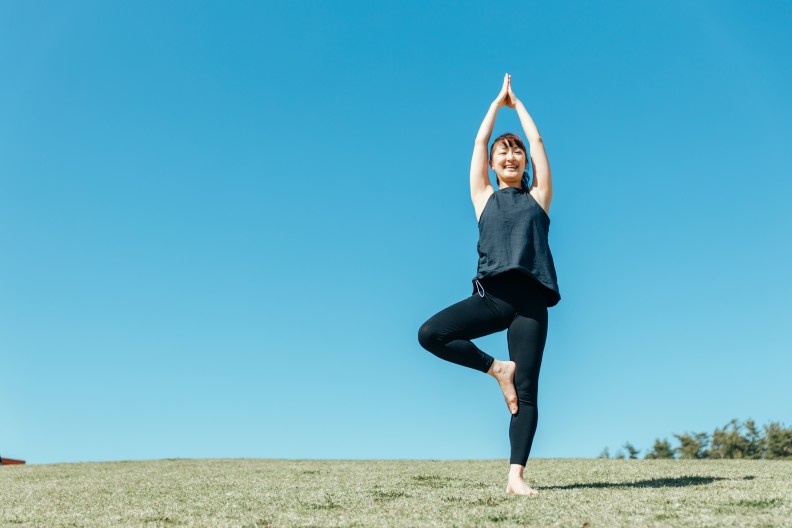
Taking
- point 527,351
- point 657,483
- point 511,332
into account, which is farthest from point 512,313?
point 657,483

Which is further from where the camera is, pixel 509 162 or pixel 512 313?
pixel 509 162

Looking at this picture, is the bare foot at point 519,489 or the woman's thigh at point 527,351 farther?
the woman's thigh at point 527,351

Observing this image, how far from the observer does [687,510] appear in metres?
3.84

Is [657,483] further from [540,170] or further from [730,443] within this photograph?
[730,443]

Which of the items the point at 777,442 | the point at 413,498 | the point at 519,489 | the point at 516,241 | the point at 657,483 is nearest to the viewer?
the point at 413,498

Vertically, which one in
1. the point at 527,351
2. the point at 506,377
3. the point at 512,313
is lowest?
the point at 506,377

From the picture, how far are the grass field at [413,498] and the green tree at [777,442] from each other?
138 inches

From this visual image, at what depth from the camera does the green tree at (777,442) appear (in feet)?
36.5

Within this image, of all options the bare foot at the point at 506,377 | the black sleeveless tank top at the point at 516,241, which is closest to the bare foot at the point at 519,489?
the bare foot at the point at 506,377

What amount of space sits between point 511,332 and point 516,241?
0.63 metres

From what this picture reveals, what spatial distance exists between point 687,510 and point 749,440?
8760mm

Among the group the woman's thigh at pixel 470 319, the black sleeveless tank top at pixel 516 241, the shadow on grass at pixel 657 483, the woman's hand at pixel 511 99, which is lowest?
the shadow on grass at pixel 657 483

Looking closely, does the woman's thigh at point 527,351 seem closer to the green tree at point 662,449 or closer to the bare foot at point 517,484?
the bare foot at point 517,484

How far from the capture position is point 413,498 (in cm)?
474
